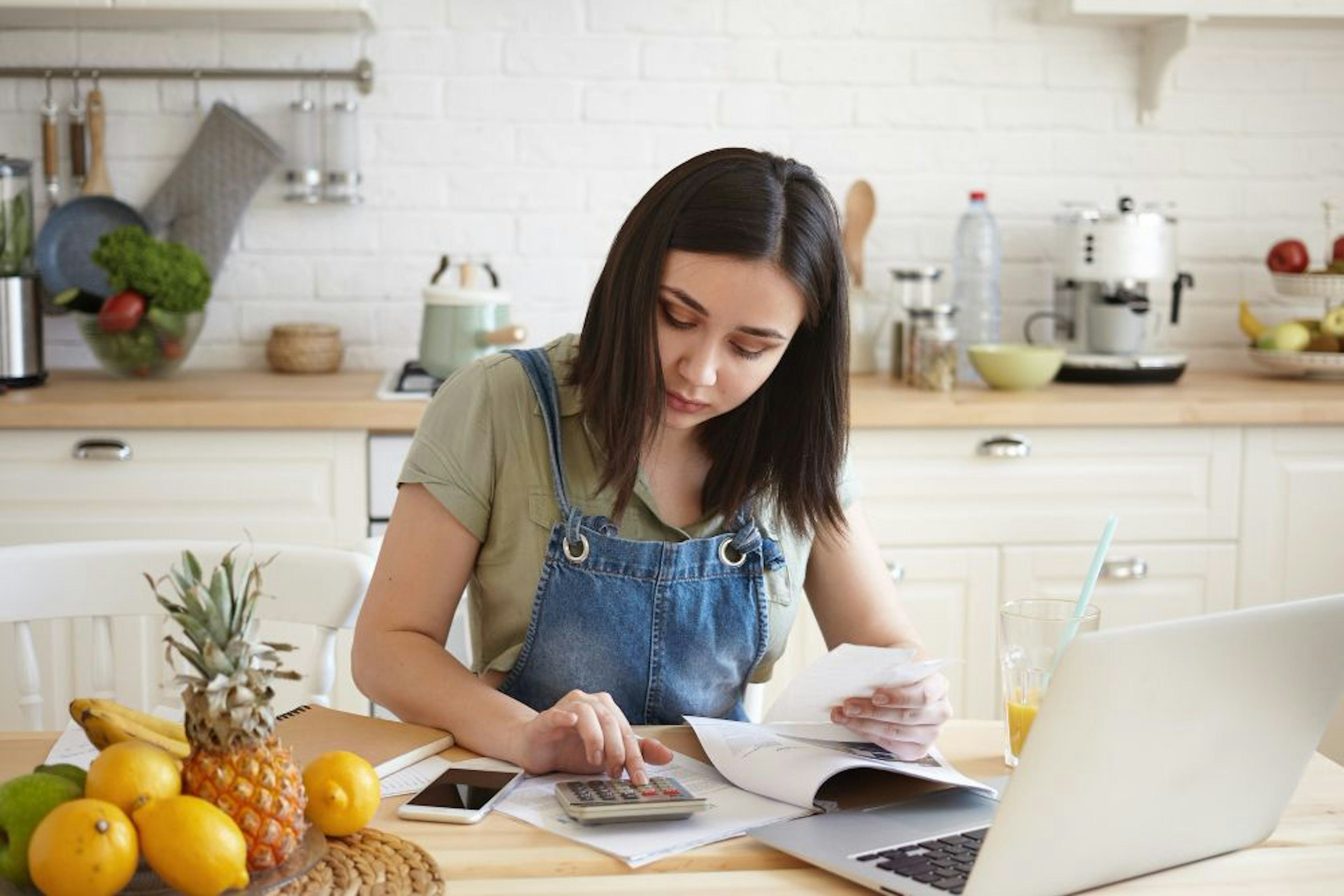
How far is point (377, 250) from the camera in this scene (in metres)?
3.29

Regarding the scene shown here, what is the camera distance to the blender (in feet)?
9.42

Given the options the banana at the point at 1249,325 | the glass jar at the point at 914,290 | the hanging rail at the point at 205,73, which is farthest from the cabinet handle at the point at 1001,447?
the hanging rail at the point at 205,73

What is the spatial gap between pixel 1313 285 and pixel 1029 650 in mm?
2188

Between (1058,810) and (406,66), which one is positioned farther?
(406,66)

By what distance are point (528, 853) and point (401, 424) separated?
65.3 inches

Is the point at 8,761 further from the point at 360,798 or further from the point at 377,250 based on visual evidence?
the point at 377,250

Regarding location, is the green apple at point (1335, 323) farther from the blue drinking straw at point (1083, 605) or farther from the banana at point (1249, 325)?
the blue drinking straw at point (1083, 605)

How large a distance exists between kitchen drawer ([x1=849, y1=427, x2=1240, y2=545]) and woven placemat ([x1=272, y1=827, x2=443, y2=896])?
5.86 ft

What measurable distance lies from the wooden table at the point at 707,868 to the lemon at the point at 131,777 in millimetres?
201

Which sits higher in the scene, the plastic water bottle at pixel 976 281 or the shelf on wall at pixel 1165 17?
the shelf on wall at pixel 1165 17

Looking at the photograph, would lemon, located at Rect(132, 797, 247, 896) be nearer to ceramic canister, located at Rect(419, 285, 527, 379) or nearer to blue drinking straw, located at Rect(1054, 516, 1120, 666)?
blue drinking straw, located at Rect(1054, 516, 1120, 666)

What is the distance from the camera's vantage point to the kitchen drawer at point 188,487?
106 inches

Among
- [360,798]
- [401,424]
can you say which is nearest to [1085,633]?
[360,798]

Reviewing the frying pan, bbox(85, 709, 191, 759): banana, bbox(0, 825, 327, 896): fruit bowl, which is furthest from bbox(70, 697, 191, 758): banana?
the frying pan
